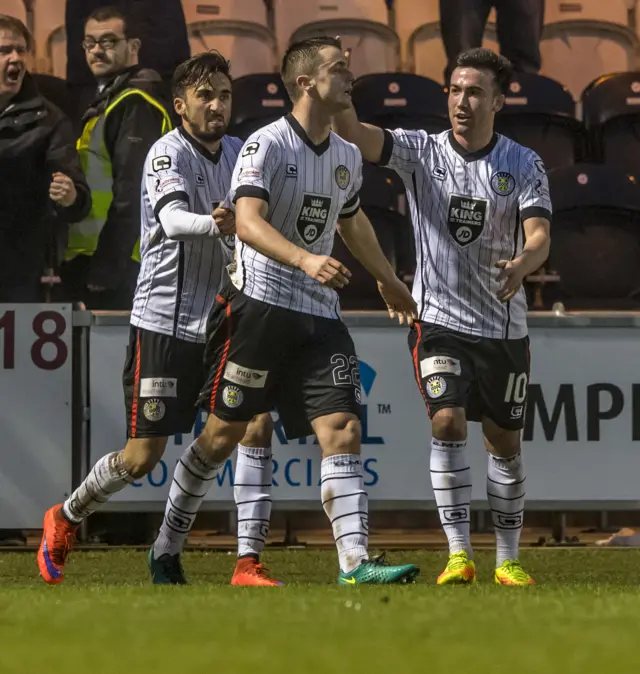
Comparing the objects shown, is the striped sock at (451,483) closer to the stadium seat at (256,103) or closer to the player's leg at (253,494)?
the player's leg at (253,494)

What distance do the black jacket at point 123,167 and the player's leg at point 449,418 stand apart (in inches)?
158

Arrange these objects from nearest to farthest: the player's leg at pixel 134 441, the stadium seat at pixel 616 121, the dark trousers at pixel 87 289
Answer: the player's leg at pixel 134 441
the dark trousers at pixel 87 289
the stadium seat at pixel 616 121

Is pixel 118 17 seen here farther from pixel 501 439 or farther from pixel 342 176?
pixel 501 439

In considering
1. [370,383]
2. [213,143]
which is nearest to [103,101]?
[370,383]

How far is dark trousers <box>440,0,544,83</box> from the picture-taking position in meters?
11.0

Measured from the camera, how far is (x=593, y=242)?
409 inches

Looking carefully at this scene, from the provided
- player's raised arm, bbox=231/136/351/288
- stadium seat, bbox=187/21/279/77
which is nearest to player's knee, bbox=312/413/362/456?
player's raised arm, bbox=231/136/351/288

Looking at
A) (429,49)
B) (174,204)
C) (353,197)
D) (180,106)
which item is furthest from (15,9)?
(353,197)

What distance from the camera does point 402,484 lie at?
8.84 meters

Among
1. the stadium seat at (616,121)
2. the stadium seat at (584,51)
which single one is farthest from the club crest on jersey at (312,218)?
the stadium seat at (584,51)

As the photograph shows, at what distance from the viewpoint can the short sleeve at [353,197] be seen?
584 centimetres

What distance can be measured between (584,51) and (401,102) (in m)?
2.00

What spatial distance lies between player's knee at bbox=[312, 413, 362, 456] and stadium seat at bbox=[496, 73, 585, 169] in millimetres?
5717

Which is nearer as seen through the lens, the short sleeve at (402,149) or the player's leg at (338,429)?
the player's leg at (338,429)
